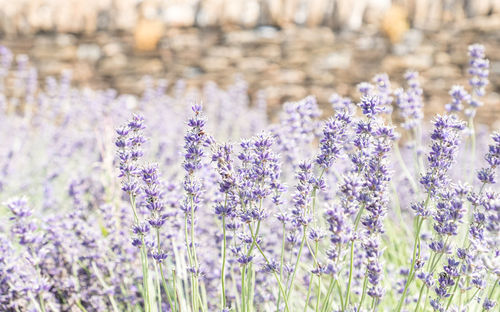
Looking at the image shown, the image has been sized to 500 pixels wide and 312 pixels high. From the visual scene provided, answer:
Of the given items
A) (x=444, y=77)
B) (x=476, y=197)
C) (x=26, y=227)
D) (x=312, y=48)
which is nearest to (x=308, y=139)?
(x=476, y=197)

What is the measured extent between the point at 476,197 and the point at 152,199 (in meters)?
1.05

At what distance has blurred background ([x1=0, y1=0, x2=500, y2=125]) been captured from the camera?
7113mm

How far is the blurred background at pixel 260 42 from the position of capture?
711 centimetres

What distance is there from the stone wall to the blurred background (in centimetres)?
1

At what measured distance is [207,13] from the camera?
23.9ft

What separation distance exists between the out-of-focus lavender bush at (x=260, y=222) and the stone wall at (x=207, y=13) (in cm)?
320

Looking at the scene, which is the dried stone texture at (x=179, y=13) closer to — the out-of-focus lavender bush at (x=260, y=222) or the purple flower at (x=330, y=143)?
the out-of-focus lavender bush at (x=260, y=222)

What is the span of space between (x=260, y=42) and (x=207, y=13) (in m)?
0.90

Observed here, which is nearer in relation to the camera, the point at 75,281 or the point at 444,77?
the point at 75,281

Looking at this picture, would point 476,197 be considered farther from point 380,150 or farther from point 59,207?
point 59,207

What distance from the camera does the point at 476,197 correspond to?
5.25 feet

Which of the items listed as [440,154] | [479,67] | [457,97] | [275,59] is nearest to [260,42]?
[275,59]

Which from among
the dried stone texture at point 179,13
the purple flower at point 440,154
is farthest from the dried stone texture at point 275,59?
the purple flower at point 440,154

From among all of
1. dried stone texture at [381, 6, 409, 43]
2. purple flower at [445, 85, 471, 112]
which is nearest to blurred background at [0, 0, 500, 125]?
dried stone texture at [381, 6, 409, 43]
